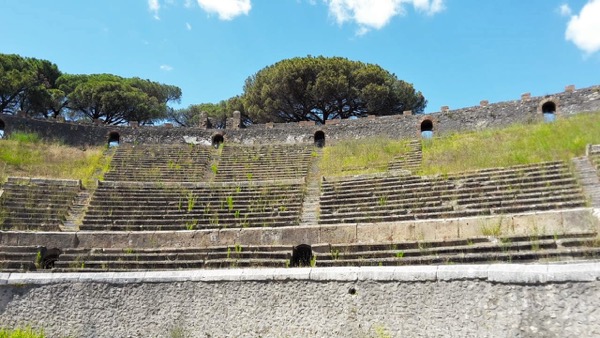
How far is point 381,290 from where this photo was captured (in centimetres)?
526

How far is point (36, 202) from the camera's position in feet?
48.9

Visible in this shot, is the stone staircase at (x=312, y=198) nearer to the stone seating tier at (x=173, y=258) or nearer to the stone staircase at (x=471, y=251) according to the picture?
the stone seating tier at (x=173, y=258)

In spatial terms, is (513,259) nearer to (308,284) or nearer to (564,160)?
(308,284)

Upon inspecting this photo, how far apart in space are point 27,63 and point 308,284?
3320cm

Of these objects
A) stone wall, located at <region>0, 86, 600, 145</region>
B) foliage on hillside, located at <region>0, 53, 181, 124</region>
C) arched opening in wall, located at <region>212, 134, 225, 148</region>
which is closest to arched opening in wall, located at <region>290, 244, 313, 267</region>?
stone wall, located at <region>0, 86, 600, 145</region>

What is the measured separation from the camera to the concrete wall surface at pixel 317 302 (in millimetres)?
4312

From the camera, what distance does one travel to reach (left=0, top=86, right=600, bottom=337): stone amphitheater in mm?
4930

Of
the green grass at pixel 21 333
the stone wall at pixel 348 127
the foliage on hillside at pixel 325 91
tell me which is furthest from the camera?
the foliage on hillside at pixel 325 91

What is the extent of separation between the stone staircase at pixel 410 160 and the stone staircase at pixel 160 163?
7858 mm

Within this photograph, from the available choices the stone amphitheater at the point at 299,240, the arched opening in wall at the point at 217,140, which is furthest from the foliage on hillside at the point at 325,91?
the arched opening in wall at the point at 217,140

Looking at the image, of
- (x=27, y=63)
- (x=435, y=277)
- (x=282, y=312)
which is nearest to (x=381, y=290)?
(x=435, y=277)

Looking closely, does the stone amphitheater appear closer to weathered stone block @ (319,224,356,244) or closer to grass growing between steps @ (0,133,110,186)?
weathered stone block @ (319,224,356,244)

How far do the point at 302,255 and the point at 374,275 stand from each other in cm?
644

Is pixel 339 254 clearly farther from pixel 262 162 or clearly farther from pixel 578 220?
pixel 262 162
